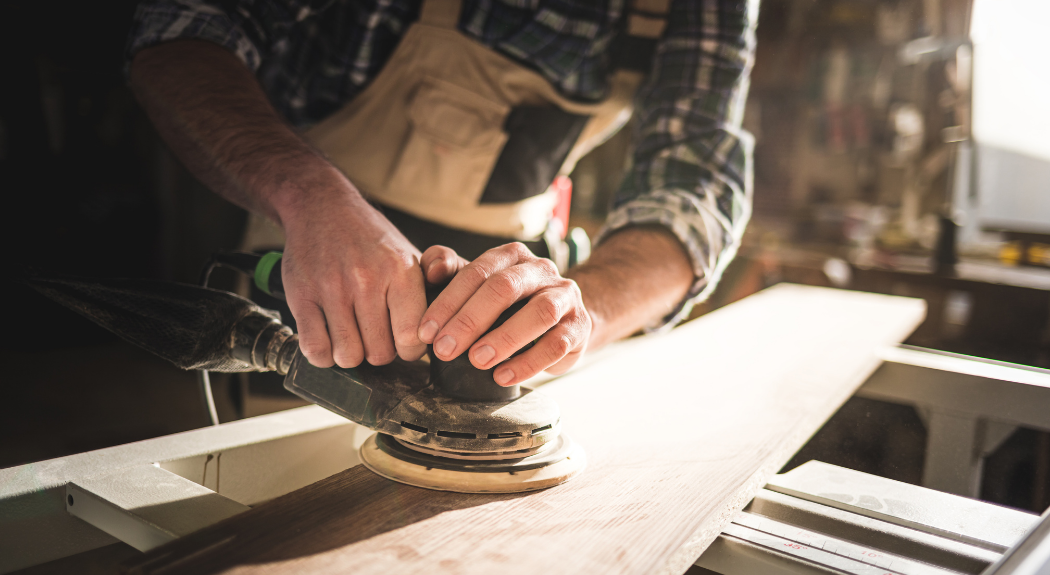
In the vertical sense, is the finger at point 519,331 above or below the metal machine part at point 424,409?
above

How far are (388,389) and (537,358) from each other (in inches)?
6.4

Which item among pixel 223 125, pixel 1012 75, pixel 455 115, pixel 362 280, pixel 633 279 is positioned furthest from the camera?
pixel 1012 75

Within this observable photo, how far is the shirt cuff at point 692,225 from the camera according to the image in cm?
108

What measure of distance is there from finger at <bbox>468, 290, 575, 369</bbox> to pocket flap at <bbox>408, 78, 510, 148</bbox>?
28.3 inches

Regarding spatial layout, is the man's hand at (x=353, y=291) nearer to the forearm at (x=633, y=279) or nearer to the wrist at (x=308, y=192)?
the wrist at (x=308, y=192)

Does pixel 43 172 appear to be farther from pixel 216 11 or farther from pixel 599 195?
pixel 599 195

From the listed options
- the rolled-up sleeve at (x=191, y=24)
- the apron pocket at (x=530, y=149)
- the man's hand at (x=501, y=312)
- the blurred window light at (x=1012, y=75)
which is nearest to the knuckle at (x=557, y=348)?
the man's hand at (x=501, y=312)

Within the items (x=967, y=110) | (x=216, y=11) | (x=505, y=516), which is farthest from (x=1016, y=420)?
(x=967, y=110)

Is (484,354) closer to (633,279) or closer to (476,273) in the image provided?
(476,273)

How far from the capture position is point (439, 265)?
65cm

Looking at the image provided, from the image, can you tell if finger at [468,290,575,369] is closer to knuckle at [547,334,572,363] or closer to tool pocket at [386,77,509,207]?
knuckle at [547,334,572,363]

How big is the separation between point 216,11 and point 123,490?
2.13 ft

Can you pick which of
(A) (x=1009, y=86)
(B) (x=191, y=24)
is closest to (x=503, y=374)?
(B) (x=191, y=24)

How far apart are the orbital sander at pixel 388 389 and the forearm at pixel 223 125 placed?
105 mm
